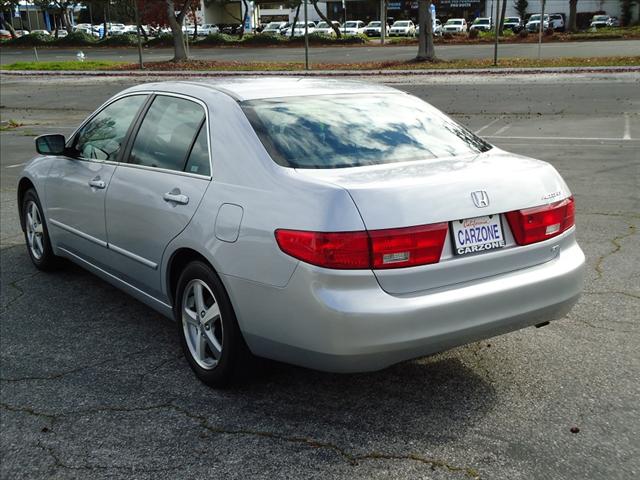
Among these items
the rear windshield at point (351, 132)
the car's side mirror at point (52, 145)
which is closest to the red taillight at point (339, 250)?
the rear windshield at point (351, 132)

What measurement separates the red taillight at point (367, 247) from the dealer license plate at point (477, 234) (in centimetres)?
11

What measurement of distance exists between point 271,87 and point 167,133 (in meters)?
0.68

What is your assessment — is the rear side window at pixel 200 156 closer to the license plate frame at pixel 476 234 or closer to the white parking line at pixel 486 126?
the license plate frame at pixel 476 234

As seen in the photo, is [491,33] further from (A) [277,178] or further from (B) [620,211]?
(A) [277,178]

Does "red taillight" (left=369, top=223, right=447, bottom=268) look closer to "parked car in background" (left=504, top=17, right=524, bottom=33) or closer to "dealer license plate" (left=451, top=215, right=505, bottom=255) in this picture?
"dealer license plate" (left=451, top=215, right=505, bottom=255)

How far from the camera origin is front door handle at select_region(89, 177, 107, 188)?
16.3 ft

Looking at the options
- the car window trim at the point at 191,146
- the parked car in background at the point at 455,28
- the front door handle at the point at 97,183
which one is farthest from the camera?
the parked car in background at the point at 455,28

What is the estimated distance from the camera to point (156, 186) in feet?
14.4

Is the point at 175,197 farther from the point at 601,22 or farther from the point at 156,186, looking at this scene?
the point at 601,22

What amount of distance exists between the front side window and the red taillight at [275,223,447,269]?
2.06 m

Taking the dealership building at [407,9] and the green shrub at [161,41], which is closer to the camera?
the green shrub at [161,41]

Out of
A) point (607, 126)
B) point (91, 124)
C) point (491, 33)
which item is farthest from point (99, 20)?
point (91, 124)

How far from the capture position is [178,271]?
4285 mm

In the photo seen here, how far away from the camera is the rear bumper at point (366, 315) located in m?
3.31
